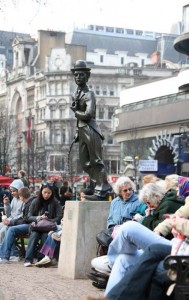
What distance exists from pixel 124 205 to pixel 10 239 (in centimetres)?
371

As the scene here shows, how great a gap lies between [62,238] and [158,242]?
4867 millimetres

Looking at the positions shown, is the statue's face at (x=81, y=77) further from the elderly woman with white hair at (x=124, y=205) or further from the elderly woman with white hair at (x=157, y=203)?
the elderly woman with white hair at (x=157, y=203)

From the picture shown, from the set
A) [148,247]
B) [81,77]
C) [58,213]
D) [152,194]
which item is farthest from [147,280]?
[58,213]

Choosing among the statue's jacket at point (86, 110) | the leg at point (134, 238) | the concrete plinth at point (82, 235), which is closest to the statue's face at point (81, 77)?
the statue's jacket at point (86, 110)

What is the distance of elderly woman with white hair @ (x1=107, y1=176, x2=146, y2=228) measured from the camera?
38.3ft

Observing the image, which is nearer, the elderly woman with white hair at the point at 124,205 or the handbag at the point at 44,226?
the elderly woman with white hair at the point at 124,205

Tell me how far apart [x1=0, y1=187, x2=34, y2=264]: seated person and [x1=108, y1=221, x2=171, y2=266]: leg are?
639 centimetres

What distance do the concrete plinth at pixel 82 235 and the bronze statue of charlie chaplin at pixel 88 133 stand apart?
59 cm

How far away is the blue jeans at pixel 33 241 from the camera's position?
46.0 ft

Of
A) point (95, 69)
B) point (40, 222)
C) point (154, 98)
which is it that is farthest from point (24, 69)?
point (40, 222)

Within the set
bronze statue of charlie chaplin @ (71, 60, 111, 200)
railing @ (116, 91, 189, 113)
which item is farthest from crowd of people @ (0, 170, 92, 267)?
railing @ (116, 91, 189, 113)

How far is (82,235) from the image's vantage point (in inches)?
482

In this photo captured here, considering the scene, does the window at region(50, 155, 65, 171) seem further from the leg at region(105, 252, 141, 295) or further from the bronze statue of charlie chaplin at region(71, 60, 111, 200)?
the leg at region(105, 252, 141, 295)

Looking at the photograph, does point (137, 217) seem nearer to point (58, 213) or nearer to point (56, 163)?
point (58, 213)
